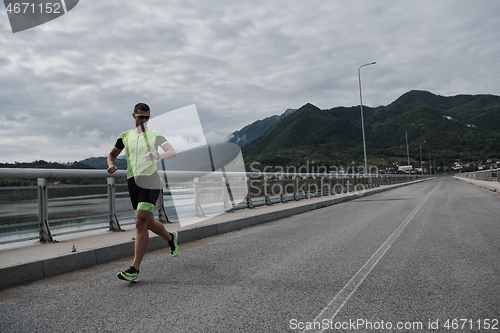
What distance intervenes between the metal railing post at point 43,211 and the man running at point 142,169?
2554mm

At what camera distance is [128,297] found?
12.9ft

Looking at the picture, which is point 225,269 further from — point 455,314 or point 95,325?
point 455,314

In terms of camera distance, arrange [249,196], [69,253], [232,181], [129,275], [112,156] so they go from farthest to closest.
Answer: [249,196], [232,181], [69,253], [112,156], [129,275]

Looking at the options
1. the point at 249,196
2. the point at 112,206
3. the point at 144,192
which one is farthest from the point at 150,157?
the point at 249,196

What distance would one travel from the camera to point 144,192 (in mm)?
4516

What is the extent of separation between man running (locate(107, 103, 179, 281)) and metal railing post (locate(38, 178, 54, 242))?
8.38 ft

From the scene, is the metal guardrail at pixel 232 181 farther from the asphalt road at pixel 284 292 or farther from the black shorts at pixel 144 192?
the black shorts at pixel 144 192

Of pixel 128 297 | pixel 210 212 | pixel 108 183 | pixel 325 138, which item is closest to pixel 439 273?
pixel 128 297

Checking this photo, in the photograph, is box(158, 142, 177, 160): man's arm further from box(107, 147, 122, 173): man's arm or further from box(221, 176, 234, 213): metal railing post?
box(221, 176, 234, 213): metal railing post

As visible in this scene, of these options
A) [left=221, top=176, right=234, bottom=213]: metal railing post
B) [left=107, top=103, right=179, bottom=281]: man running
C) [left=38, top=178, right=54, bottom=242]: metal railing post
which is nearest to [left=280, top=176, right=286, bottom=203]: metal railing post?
[left=221, top=176, right=234, bottom=213]: metal railing post

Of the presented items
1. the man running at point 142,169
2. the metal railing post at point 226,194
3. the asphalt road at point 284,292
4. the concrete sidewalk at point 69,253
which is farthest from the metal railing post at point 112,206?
the metal railing post at point 226,194

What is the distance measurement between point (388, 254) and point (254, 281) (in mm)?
2418

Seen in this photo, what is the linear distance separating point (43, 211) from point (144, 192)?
3.00m

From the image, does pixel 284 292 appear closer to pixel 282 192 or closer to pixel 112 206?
pixel 112 206
